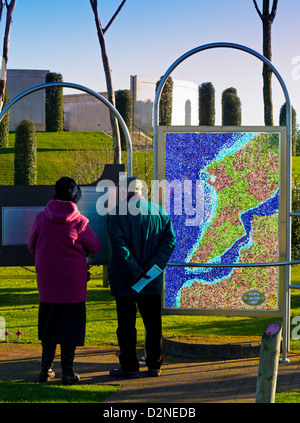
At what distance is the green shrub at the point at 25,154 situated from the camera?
33094mm

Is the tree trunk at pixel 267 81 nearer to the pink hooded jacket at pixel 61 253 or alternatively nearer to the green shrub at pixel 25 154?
the pink hooded jacket at pixel 61 253

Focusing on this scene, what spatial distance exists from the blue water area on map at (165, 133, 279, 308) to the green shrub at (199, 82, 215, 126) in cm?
4572

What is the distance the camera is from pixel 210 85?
52.2m

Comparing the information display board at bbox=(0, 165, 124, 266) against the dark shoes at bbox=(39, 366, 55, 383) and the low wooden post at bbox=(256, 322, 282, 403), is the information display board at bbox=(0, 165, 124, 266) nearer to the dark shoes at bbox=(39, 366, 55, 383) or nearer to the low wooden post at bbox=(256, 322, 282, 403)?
the dark shoes at bbox=(39, 366, 55, 383)

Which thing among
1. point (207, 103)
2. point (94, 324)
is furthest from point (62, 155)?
point (94, 324)

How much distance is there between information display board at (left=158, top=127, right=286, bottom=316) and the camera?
7.39 meters

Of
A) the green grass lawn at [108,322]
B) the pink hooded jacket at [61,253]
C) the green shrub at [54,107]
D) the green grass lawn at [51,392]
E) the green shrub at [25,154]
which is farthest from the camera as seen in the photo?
the green shrub at [54,107]

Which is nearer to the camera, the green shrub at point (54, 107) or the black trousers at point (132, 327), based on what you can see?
the black trousers at point (132, 327)

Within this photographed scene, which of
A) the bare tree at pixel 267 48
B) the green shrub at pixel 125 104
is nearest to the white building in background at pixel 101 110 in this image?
the green shrub at pixel 125 104

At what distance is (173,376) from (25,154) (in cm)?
2787

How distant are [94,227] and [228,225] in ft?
4.80

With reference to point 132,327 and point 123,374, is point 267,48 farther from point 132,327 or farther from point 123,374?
point 123,374

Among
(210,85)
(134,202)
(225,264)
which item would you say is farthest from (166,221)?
(210,85)

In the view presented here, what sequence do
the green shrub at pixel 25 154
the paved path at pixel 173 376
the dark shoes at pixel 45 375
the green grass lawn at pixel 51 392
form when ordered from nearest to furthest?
the green grass lawn at pixel 51 392
the paved path at pixel 173 376
the dark shoes at pixel 45 375
the green shrub at pixel 25 154
